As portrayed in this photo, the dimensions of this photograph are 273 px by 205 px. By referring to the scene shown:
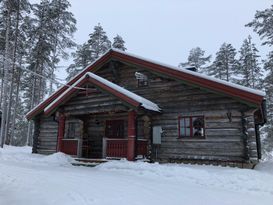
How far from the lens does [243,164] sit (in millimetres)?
11664

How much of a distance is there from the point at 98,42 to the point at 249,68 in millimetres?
20256

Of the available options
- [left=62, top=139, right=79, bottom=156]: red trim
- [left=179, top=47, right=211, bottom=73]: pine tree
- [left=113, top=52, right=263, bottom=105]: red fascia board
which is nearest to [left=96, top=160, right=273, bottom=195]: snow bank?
[left=113, top=52, right=263, bottom=105]: red fascia board

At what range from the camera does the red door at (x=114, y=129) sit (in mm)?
16094

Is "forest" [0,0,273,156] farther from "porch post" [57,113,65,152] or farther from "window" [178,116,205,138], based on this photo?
"window" [178,116,205,138]

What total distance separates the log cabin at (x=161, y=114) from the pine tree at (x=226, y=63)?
66.7 feet

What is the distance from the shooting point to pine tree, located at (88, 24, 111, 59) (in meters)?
33.9

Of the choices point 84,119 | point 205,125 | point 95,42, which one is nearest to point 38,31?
point 95,42

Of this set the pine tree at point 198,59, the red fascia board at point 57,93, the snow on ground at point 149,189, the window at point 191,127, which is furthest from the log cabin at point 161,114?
the pine tree at point 198,59

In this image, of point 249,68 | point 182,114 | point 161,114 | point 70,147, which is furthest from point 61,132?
point 249,68

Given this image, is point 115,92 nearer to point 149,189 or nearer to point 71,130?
point 71,130

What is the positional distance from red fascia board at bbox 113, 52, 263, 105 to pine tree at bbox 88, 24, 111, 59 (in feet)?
57.7

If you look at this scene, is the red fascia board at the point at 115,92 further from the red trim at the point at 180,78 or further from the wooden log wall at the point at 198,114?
the red trim at the point at 180,78

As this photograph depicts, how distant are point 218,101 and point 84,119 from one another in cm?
880

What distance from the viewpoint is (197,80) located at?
13305mm
